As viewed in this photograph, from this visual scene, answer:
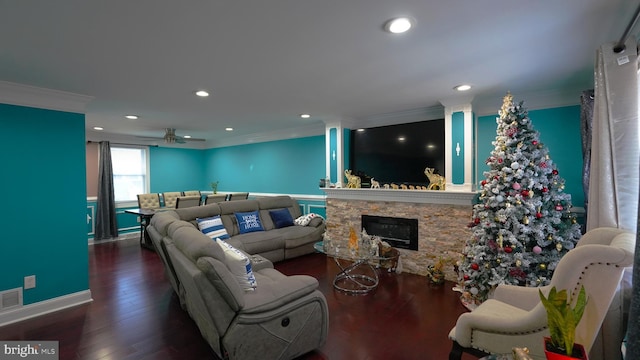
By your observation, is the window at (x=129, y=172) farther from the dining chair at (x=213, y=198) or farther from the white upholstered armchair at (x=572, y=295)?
the white upholstered armchair at (x=572, y=295)

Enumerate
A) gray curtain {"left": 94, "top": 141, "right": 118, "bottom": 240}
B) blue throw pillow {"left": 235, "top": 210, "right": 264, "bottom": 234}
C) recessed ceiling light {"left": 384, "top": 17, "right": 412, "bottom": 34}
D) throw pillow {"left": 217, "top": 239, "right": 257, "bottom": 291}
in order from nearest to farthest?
recessed ceiling light {"left": 384, "top": 17, "right": 412, "bottom": 34} → throw pillow {"left": 217, "top": 239, "right": 257, "bottom": 291} → blue throw pillow {"left": 235, "top": 210, "right": 264, "bottom": 234} → gray curtain {"left": 94, "top": 141, "right": 118, "bottom": 240}

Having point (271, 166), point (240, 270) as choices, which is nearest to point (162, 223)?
point (240, 270)

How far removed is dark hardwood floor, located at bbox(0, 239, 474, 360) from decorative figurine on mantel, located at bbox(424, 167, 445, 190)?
130 centimetres

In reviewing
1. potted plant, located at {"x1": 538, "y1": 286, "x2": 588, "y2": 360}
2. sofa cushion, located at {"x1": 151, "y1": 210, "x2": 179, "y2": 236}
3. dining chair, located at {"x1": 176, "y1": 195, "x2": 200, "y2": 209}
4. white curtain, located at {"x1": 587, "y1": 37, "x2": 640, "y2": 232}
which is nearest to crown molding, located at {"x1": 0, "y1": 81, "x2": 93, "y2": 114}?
sofa cushion, located at {"x1": 151, "y1": 210, "x2": 179, "y2": 236}

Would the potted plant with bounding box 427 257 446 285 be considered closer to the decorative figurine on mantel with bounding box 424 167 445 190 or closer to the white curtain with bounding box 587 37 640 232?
the decorative figurine on mantel with bounding box 424 167 445 190

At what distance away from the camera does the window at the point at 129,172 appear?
22.1 feet

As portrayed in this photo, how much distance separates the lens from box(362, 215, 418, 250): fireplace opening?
168 inches

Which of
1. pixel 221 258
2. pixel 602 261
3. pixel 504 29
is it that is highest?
pixel 504 29

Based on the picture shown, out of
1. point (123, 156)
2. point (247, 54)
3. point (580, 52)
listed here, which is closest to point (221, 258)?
point (247, 54)

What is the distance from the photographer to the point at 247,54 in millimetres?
2275

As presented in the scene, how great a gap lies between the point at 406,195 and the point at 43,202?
4.42 m

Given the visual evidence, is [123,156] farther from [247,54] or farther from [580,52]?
[580,52]

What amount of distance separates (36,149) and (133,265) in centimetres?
237

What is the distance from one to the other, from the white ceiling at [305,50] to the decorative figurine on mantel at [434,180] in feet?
3.24
